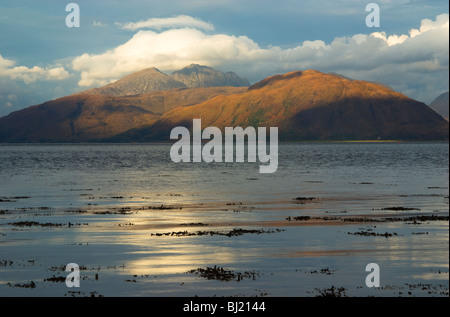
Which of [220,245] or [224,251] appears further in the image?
[220,245]

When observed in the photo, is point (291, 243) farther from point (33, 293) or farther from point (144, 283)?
point (33, 293)

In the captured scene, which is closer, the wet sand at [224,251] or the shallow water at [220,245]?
the wet sand at [224,251]

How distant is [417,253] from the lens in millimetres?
27219

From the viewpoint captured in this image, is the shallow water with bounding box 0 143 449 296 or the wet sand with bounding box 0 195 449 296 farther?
the shallow water with bounding box 0 143 449 296

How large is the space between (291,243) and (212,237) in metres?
4.54

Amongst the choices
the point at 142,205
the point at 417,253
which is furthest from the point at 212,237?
the point at 142,205

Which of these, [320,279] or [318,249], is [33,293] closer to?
[320,279]

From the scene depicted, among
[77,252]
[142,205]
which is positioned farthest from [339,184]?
[77,252]

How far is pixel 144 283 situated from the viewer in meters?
21.7

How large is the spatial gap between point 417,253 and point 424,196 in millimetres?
31658
